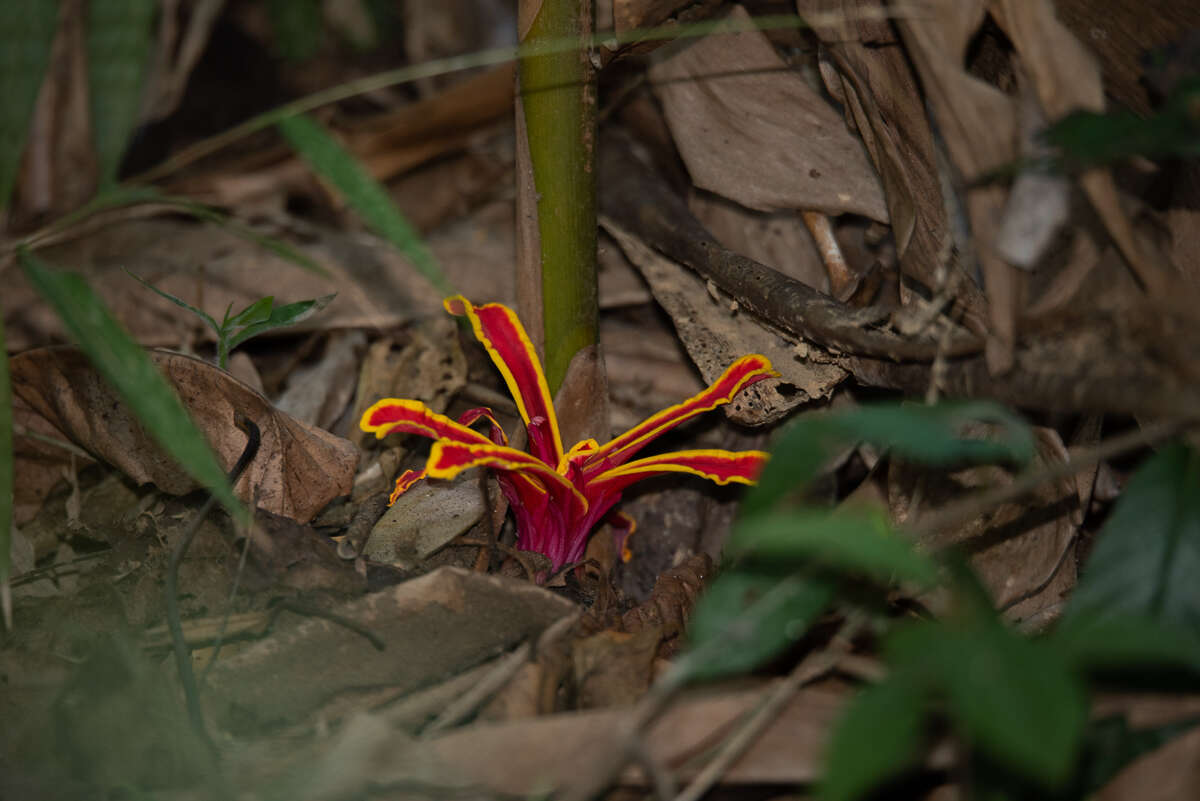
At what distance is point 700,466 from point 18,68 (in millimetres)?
797

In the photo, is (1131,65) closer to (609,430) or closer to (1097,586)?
(1097,586)

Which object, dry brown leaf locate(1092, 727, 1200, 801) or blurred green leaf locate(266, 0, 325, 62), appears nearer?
dry brown leaf locate(1092, 727, 1200, 801)

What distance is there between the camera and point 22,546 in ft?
3.99

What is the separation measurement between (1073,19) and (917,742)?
84cm

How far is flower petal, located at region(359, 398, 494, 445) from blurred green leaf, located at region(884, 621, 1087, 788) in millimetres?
490

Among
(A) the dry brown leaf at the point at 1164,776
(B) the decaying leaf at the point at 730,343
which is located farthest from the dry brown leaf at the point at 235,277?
(A) the dry brown leaf at the point at 1164,776

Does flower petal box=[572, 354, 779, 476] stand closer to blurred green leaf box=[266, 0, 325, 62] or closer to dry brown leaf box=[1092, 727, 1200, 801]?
dry brown leaf box=[1092, 727, 1200, 801]

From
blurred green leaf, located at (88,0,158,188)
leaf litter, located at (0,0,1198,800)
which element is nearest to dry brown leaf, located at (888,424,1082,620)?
leaf litter, located at (0,0,1198,800)

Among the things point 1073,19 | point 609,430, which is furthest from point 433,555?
point 1073,19

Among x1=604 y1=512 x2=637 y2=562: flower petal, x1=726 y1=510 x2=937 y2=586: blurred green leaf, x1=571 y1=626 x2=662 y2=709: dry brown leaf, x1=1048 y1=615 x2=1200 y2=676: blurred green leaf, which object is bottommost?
x1=604 y1=512 x2=637 y2=562: flower petal

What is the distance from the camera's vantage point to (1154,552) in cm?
79

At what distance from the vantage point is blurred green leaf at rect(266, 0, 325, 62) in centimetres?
210

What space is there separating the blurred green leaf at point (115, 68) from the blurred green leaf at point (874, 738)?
0.86 m

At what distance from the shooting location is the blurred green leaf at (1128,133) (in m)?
0.76
